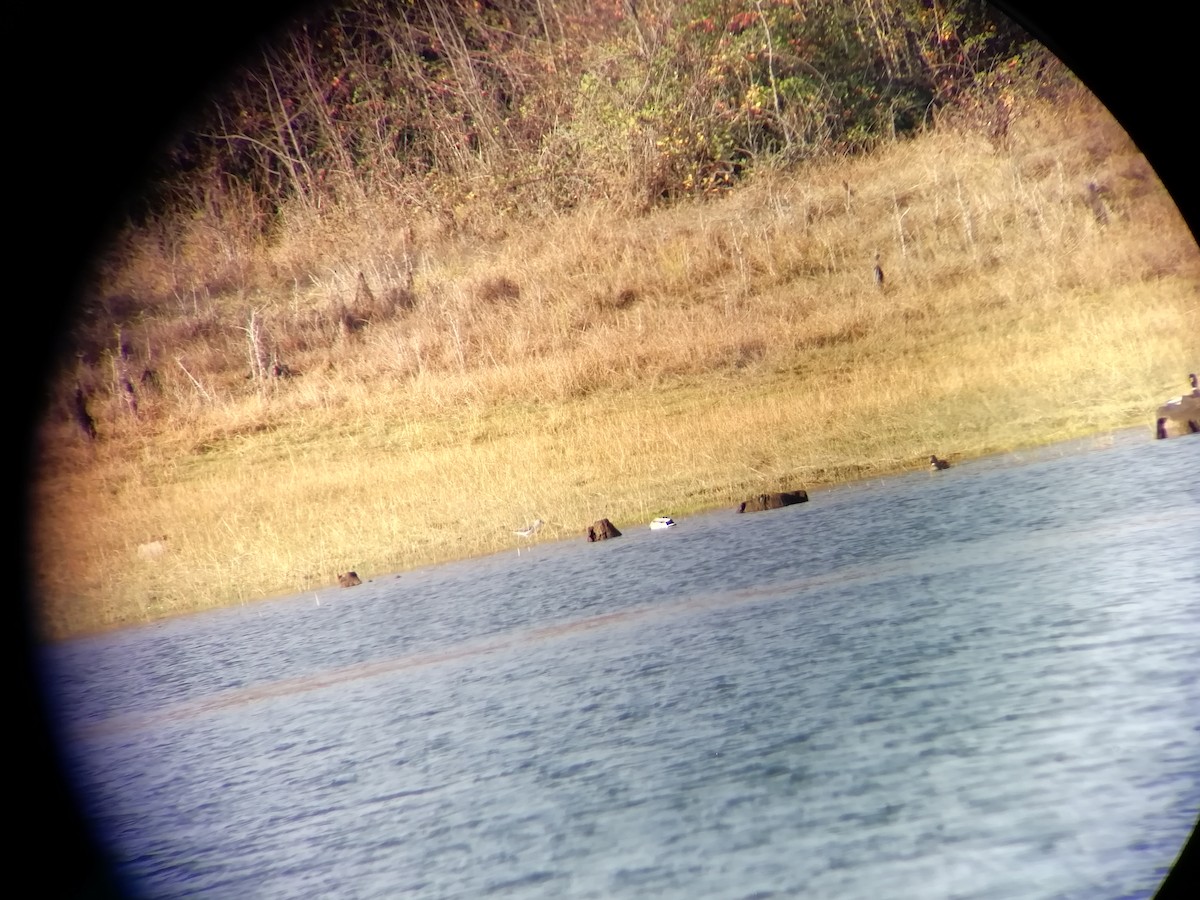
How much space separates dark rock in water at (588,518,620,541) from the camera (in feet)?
49.8

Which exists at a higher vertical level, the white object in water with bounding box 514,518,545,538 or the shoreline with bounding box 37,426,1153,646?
the white object in water with bounding box 514,518,545,538

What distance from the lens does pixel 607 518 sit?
15.8m

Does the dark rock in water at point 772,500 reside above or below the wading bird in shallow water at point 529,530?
below

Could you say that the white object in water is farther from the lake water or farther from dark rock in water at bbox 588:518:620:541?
dark rock in water at bbox 588:518:620:541

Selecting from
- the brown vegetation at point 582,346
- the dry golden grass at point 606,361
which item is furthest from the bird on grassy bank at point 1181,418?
the dry golden grass at point 606,361

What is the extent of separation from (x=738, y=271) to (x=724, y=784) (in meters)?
15.5

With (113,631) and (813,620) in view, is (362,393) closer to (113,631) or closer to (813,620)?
(113,631)

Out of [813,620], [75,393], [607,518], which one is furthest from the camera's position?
[75,393]

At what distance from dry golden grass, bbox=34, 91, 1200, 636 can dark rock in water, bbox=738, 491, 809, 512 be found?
1.90 ft

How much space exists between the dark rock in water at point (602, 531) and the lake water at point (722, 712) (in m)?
0.27

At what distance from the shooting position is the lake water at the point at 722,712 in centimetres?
624

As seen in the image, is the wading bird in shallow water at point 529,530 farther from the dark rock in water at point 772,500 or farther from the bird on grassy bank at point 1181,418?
the bird on grassy bank at point 1181,418

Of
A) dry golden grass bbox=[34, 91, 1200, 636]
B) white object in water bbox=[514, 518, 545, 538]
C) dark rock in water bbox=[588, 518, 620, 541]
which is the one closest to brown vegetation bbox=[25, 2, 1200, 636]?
dry golden grass bbox=[34, 91, 1200, 636]

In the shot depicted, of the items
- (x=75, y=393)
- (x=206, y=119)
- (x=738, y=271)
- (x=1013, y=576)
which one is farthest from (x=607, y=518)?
(x=206, y=119)
